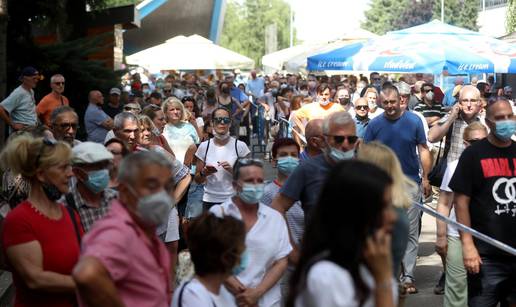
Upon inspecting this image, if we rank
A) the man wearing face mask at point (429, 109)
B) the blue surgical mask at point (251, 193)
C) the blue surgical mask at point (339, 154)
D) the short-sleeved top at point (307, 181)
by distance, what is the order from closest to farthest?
the blue surgical mask at point (251, 193) → the short-sleeved top at point (307, 181) → the blue surgical mask at point (339, 154) → the man wearing face mask at point (429, 109)

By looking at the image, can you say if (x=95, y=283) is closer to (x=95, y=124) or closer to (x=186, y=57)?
(x=95, y=124)

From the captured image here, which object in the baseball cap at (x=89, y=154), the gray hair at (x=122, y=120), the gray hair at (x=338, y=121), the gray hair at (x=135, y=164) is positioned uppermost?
the gray hair at (x=135, y=164)

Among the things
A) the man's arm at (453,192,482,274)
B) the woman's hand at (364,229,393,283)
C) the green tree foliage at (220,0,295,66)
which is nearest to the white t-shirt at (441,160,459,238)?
the man's arm at (453,192,482,274)

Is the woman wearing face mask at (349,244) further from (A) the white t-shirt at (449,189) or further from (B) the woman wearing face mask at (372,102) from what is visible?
(B) the woman wearing face mask at (372,102)

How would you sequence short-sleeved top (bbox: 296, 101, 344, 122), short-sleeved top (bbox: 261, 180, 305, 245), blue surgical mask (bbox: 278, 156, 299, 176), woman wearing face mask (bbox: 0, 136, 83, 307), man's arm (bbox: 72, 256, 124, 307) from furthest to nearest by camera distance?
short-sleeved top (bbox: 296, 101, 344, 122) → blue surgical mask (bbox: 278, 156, 299, 176) → short-sleeved top (bbox: 261, 180, 305, 245) → woman wearing face mask (bbox: 0, 136, 83, 307) → man's arm (bbox: 72, 256, 124, 307)

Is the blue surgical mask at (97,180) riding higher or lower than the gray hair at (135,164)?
lower

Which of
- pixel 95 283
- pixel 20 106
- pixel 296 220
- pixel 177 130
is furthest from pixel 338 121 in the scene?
pixel 20 106

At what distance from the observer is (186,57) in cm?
3047

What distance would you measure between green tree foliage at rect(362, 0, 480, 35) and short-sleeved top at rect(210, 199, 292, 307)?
9730 cm

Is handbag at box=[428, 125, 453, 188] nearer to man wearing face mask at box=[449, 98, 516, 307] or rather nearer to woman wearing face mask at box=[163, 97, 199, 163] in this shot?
man wearing face mask at box=[449, 98, 516, 307]

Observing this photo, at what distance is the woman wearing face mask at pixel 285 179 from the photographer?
23.3 feet

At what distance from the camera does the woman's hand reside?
3516 millimetres

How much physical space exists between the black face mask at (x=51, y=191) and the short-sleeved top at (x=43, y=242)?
0.49 ft

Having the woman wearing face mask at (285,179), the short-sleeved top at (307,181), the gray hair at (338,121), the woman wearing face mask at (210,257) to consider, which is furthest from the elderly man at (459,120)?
the woman wearing face mask at (210,257)
